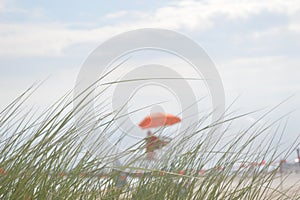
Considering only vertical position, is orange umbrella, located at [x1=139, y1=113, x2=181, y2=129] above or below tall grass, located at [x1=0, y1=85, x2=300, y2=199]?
above

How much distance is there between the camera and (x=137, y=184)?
2867 millimetres

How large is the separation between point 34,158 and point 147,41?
410 centimetres

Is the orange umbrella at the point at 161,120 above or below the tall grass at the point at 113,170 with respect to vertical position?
above

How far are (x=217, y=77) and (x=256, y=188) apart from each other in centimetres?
176

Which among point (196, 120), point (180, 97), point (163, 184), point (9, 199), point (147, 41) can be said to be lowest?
point (9, 199)

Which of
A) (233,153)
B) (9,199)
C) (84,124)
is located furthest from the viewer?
(233,153)

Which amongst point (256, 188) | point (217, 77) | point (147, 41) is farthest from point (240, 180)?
point (147, 41)

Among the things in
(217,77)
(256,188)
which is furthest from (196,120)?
(217,77)

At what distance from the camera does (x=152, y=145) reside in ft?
8.85

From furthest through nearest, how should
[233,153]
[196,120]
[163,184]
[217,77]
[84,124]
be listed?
[217,77] < [196,120] < [233,153] < [163,184] < [84,124]

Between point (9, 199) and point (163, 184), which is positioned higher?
point (163, 184)

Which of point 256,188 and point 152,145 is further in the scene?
point 256,188

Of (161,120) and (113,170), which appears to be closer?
(113,170)

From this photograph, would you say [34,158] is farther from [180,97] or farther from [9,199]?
[180,97]
